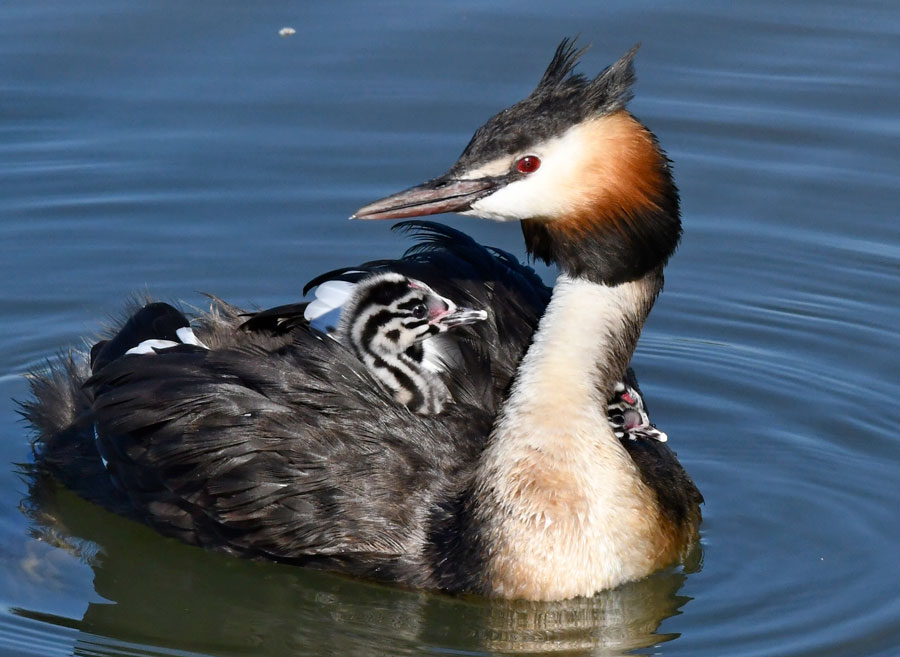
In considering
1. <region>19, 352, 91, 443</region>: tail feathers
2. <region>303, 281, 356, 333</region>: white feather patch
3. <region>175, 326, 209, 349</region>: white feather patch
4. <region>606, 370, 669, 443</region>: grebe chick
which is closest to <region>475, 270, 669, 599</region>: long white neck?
<region>606, 370, 669, 443</region>: grebe chick

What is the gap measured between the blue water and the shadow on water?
0.01m

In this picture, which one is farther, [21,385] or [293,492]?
[21,385]

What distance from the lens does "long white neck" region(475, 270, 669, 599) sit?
6.46m

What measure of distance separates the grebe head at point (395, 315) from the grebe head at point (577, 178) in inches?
18.9

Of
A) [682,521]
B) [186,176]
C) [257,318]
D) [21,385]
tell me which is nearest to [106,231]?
[186,176]

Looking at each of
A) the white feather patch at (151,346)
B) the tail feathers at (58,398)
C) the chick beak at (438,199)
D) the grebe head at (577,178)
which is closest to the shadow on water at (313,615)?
the tail feathers at (58,398)

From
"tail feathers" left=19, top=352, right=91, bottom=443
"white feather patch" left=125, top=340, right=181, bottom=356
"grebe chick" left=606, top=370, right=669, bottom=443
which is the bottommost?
"tail feathers" left=19, top=352, right=91, bottom=443

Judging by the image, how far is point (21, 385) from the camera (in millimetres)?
8156

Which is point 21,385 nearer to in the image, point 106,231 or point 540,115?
point 106,231

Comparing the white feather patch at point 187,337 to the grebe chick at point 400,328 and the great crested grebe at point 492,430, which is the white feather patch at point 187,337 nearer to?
the great crested grebe at point 492,430

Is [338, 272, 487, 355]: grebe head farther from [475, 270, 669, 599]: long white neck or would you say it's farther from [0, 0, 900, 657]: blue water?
[0, 0, 900, 657]: blue water

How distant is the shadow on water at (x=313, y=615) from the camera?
20.7ft

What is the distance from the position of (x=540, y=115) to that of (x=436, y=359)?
113cm

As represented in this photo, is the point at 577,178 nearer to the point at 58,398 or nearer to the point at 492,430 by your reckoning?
the point at 492,430
